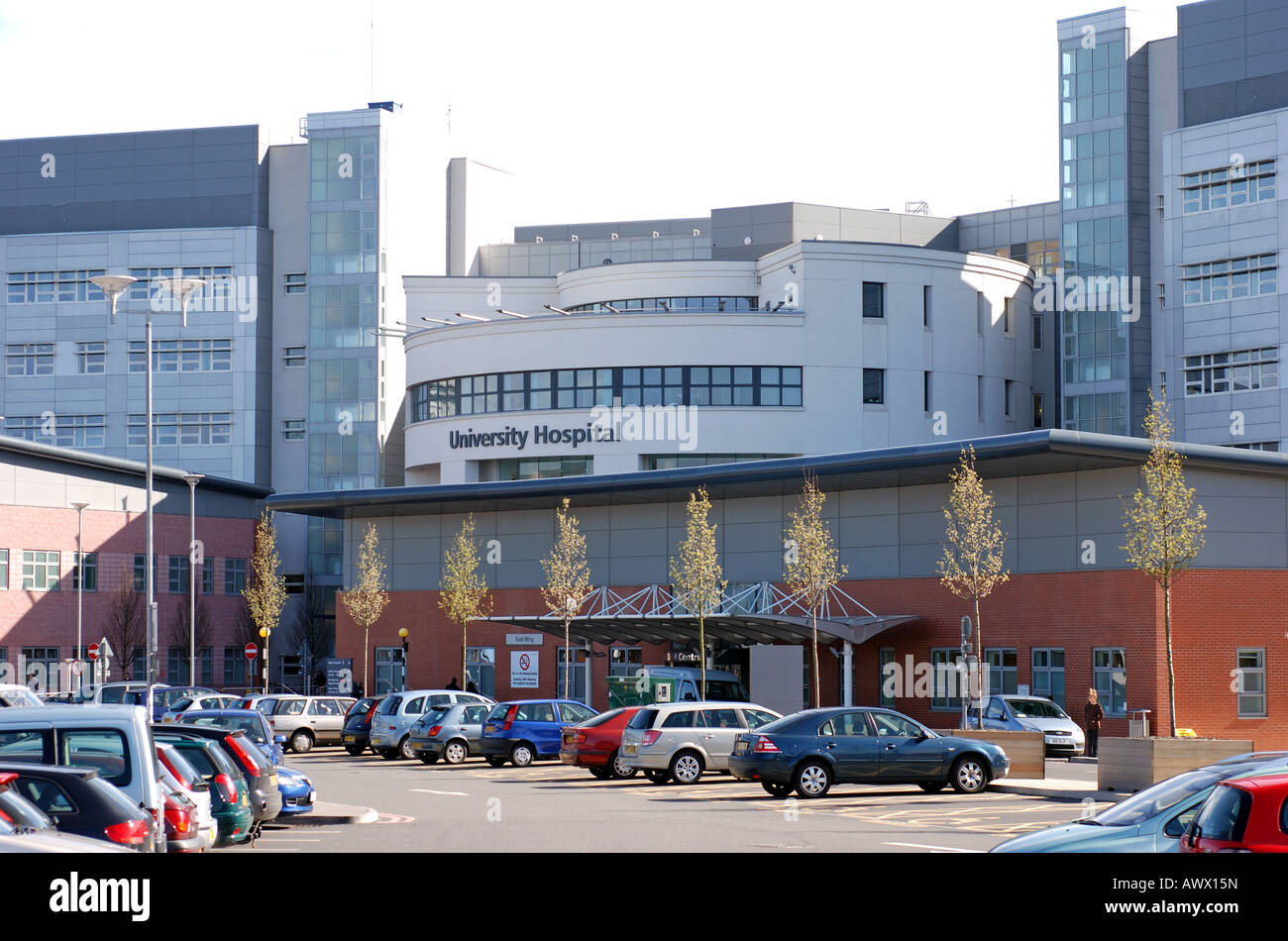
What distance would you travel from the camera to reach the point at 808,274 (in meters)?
66.4

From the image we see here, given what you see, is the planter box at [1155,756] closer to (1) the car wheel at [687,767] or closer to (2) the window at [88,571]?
(1) the car wheel at [687,767]

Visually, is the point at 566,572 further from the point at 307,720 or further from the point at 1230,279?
the point at 1230,279

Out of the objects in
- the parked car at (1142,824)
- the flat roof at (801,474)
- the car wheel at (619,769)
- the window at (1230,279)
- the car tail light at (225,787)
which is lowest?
the car wheel at (619,769)

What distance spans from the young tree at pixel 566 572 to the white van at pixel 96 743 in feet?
115

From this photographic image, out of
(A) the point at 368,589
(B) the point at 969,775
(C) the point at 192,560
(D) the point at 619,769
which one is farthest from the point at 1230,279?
(B) the point at 969,775

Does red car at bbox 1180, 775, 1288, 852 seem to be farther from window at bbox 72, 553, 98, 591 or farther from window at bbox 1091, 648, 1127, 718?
window at bbox 72, 553, 98, 591

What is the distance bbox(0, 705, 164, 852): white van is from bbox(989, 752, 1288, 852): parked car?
6396 mm

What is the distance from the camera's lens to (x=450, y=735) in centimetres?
3616

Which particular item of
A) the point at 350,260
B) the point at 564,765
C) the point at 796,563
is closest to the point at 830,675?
the point at 796,563

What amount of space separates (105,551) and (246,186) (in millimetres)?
28431

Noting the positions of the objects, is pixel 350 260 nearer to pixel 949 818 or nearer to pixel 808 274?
pixel 808 274

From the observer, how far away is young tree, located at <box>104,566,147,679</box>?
70.0 meters

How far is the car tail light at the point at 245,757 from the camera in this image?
18739 millimetres

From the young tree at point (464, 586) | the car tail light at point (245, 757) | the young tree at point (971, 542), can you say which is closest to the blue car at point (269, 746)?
the car tail light at point (245, 757)
